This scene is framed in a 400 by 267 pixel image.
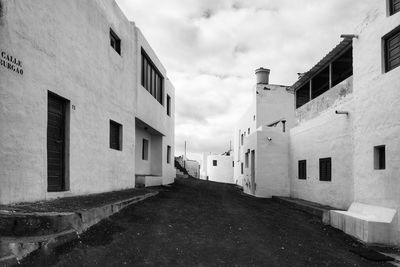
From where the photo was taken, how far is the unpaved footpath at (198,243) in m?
5.85

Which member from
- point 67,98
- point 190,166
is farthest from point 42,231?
point 190,166

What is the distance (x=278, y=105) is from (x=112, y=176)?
16.2 m

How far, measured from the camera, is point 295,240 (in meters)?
8.14

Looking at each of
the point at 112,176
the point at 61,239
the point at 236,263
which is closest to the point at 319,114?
the point at 112,176

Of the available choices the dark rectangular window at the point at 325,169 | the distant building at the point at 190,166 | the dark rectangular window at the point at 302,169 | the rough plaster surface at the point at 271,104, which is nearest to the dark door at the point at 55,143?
the dark rectangular window at the point at 325,169

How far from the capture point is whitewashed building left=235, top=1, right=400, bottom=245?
823 cm

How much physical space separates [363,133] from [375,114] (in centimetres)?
76

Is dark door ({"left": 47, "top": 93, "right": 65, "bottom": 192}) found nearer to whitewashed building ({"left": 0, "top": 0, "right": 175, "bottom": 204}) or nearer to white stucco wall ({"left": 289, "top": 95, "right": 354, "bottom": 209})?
whitewashed building ({"left": 0, "top": 0, "right": 175, "bottom": 204})

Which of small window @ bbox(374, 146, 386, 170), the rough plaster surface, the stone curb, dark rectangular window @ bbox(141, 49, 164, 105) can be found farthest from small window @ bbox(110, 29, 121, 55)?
the rough plaster surface

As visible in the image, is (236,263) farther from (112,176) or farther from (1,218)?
(112,176)

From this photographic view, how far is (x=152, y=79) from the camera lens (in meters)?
17.4

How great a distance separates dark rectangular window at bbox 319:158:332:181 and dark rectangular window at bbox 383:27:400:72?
4.52 metres

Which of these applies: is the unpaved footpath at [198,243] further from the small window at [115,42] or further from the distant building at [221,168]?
the distant building at [221,168]

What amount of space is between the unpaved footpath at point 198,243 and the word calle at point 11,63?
3.29 m
